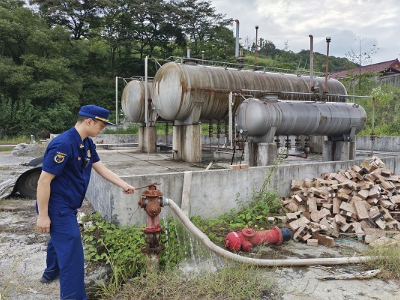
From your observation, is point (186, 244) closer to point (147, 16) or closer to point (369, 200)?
point (369, 200)

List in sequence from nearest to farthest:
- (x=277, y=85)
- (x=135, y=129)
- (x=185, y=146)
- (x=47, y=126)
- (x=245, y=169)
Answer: (x=245, y=169) → (x=185, y=146) → (x=277, y=85) → (x=135, y=129) → (x=47, y=126)

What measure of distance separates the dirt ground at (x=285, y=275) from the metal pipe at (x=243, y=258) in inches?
3.2

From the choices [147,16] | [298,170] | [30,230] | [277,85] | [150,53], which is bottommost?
[30,230]

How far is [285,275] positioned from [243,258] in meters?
0.62

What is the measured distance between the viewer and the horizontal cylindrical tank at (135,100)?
14.9 meters

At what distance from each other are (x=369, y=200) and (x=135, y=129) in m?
19.3

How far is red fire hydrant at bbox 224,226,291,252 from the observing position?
4.98 meters

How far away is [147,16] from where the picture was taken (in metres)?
34.2

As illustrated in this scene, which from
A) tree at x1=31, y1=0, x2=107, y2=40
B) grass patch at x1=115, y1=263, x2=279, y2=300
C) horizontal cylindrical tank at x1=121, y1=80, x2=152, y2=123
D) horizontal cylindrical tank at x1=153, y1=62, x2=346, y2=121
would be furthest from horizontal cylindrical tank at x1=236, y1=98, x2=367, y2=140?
tree at x1=31, y1=0, x2=107, y2=40

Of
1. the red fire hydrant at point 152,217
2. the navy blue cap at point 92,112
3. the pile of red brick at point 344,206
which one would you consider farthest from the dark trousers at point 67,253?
the pile of red brick at point 344,206

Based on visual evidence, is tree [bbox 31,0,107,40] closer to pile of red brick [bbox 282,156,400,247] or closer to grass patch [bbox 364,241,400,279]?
pile of red brick [bbox 282,156,400,247]

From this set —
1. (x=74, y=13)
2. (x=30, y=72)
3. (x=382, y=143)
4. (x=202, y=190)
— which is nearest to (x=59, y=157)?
(x=202, y=190)

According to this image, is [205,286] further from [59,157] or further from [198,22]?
[198,22]

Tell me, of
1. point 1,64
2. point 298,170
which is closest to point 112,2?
point 1,64
